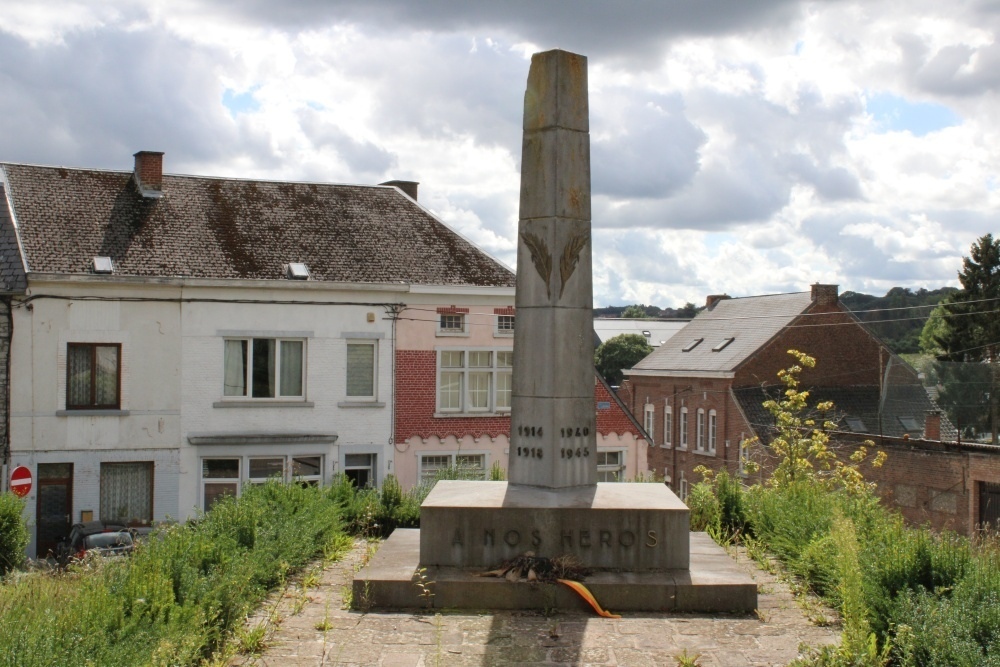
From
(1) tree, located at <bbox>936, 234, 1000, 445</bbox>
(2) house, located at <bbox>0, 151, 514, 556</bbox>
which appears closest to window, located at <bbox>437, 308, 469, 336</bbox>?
(2) house, located at <bbox>0, 151, 514, 556</bbox>

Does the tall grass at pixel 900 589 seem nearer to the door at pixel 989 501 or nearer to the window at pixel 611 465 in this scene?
the window at pixel 611 465

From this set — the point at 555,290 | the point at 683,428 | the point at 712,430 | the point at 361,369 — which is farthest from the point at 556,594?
the point at 683,428

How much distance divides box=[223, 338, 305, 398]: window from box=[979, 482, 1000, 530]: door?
18.1 m

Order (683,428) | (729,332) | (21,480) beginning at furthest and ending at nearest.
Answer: (729,332) → (683,428) → (21,480)

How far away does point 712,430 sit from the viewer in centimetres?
4341

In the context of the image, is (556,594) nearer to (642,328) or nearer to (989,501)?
(989,501)

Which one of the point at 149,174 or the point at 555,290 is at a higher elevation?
the point at 149,174

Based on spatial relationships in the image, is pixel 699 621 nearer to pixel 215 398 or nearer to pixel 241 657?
pixel 241 657

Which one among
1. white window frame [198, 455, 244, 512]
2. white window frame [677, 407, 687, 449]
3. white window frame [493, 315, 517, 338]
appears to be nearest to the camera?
white window frame [198, 455, 244, 512]

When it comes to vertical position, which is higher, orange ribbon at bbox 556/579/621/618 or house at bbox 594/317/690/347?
house at bbox 594/317/690/347

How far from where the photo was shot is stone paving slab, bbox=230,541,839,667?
25.5 feet

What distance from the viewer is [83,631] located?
22.0 feet

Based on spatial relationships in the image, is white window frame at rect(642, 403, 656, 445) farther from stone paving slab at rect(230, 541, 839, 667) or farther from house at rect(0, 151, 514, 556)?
stone paving slab at rect(230, 541, 839, 667)

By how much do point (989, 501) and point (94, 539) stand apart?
22.3m
